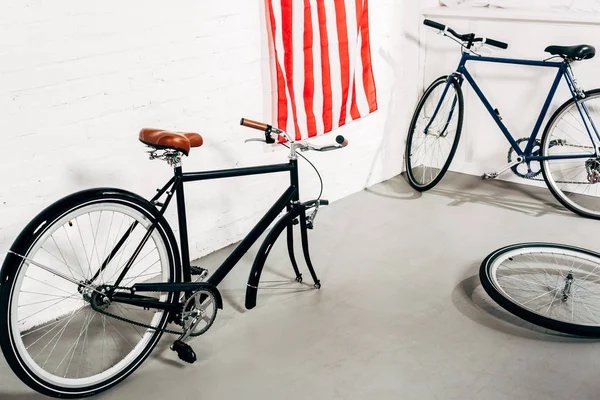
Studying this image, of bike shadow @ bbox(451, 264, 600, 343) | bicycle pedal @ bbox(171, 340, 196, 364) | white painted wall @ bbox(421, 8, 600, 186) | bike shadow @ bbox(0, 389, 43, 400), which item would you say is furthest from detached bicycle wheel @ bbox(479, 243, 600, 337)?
bike shadow @ bbox(0, 389, 43, 400)

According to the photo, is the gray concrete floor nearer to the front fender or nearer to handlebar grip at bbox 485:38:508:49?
the front fender

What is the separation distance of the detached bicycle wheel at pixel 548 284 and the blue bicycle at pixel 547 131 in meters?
0.69

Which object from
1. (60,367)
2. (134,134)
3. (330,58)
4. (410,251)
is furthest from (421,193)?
(60,367)

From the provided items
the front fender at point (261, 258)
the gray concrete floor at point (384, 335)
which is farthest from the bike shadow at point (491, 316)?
the front fender at point (261, 258)

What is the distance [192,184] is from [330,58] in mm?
1050

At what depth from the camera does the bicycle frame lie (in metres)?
2.11

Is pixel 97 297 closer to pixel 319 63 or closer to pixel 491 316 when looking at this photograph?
pixel 491 316

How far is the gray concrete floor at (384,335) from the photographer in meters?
2.12

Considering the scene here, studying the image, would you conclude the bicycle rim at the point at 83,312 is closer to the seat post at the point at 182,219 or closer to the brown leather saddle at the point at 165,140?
the seat post at the point at 182,219

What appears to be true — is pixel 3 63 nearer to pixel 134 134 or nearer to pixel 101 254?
pixel 134 134

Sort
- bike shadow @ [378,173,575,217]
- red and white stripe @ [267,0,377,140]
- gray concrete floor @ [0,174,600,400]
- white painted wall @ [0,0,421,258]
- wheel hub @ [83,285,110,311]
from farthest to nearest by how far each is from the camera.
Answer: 1. bike shadow @ [378,173,575,217]
2. red and white stripe @ [267,0,377,140]
3. white painted wall @ [0,0,421,258]
4. gray concrete floor @ [0,174,600,400]
5. wheel hub @ [83,285,110,311]

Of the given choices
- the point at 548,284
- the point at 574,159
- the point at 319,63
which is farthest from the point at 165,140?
the point at 574,159

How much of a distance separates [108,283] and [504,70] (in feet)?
8.65

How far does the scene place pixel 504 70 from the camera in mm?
3699
